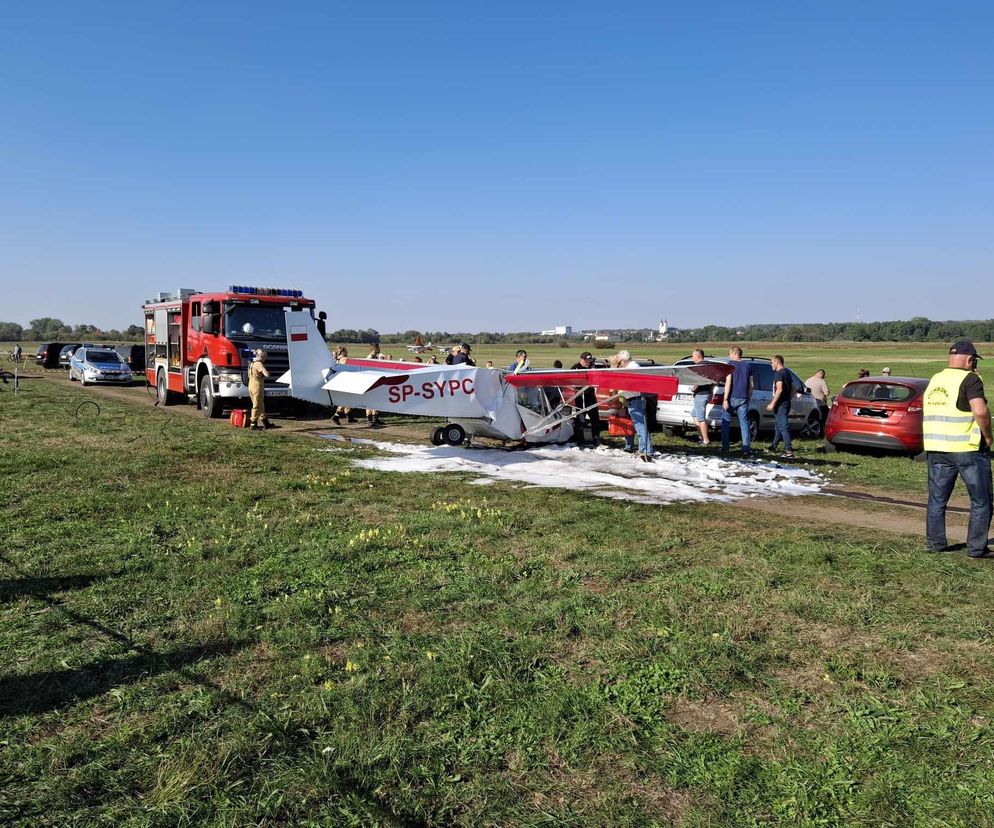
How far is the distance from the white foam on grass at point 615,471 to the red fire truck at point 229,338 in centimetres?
554

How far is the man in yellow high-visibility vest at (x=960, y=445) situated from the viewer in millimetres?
6723

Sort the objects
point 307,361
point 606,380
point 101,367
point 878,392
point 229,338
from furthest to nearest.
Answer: point 101,367 < point 229,338 < point 307,361 < point 878,392 < point 606,380

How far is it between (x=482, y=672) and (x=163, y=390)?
20.1 metres

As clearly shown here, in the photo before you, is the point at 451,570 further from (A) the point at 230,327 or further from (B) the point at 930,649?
(A) the point at 230,327

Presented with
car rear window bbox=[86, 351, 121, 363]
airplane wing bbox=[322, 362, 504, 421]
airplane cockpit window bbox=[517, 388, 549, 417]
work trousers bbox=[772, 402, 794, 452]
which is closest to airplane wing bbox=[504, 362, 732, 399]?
airplane cockpit window bbox=[517, 388, 549, 417]

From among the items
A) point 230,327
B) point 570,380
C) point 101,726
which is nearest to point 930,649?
point 101,726

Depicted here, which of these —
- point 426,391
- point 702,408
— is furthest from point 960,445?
point 426,391

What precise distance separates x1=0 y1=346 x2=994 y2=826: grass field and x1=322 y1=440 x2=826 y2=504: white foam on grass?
82.5 inches

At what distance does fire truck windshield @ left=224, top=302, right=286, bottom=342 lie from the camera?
693 inches

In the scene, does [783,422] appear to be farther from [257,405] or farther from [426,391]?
[257,405]

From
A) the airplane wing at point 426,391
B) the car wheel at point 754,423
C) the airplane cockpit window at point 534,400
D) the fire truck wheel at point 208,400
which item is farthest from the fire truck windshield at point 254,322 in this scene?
the car wheel at point 754,423

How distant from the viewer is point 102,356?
32.8m

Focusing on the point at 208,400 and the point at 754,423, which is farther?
the point at 208,400

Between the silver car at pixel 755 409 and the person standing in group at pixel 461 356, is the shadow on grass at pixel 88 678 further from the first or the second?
the person standing in group at pixel 461 356
